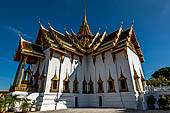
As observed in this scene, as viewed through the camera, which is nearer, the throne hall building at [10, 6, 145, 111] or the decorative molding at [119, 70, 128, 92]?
the throne hall building at [10, 6, 145, 111]

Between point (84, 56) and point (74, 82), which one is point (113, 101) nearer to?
point (74, 82)

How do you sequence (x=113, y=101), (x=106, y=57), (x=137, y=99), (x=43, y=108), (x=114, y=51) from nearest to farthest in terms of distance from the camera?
1. (x=43, y=108)
2. (x=137, y=99)
3. (x=113, y=101)
4. (x=114, y=51)
5. (x=106, y=57)

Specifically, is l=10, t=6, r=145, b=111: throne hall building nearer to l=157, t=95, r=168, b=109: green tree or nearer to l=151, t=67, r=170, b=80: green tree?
l=157, t=95, r=168, b=109: green tree

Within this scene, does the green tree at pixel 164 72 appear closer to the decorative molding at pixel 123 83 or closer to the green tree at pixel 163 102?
the green tree at pixel 163 102

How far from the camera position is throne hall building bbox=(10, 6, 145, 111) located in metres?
10.5

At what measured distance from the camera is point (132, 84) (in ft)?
35.2

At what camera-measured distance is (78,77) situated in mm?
14000

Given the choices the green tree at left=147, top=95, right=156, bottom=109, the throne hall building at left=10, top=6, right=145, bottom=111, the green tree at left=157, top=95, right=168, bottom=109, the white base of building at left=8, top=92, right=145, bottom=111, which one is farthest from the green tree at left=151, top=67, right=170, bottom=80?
the white base of building at left=8, top=92, right=145, bottom=111

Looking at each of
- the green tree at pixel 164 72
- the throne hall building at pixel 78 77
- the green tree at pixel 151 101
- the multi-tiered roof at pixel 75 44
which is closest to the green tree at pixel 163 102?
the green tree at pixel 151 101

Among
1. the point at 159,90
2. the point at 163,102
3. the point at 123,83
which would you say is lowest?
the point at 163,102

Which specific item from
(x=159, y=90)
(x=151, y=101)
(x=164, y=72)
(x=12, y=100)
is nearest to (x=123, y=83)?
(x=151, y=101)

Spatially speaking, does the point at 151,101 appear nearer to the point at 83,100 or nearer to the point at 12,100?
the point at 83,100

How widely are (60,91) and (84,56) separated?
6704 mm

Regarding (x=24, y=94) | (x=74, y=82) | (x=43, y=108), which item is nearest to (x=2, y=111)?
(x=24, y=94)
